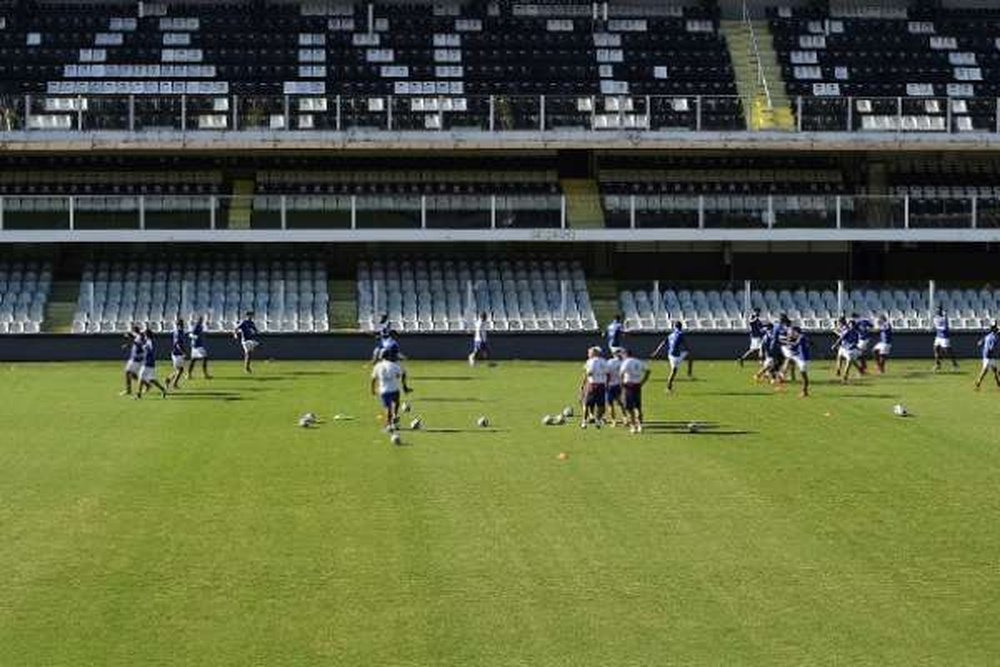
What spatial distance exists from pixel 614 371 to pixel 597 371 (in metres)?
0.50

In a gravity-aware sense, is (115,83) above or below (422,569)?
above

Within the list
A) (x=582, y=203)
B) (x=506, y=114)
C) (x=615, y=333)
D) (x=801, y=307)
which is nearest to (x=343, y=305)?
(x=506, y=114)

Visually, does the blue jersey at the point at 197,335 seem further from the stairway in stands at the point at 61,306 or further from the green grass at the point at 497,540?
the stairway in stands at the point at 61,306

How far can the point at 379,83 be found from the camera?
2058 inches

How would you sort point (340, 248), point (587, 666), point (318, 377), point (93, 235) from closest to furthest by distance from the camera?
point (587, 666)
point (318, 377)
point (93, 235)
point (340, 248)

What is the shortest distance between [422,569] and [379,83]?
37.8 m

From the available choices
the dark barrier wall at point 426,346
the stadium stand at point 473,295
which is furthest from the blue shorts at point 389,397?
the stadium stand at point 473,295

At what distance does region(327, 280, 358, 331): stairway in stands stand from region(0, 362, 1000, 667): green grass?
53.3 feet

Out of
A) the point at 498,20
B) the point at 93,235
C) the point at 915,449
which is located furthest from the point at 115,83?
the point at 915,449

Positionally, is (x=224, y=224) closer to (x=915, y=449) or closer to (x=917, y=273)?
(x=917, y=273)

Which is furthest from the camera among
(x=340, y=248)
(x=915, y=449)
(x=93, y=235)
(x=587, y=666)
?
(x=340, y=248)

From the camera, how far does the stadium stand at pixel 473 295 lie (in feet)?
152

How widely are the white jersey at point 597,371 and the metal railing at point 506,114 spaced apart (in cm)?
2133

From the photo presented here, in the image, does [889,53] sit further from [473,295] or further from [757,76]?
[473,295]
